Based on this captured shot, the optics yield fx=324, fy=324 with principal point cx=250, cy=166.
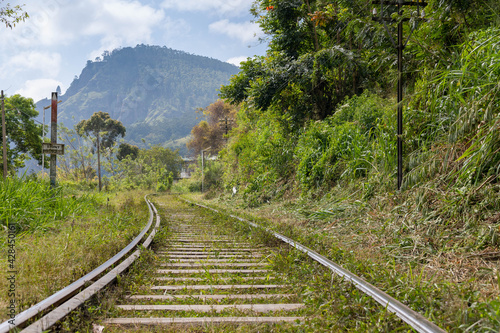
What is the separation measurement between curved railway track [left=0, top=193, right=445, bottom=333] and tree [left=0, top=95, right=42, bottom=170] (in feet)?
76.4

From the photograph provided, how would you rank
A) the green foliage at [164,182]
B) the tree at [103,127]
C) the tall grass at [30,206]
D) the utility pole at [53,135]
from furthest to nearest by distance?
the tree at [103,127] < the green foliage at [164,182] < the utility pole at [53,135] < the tall grass at [30,206]

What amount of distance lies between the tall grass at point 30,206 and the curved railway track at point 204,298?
279 cm

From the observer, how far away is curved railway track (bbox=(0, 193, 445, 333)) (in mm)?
2308

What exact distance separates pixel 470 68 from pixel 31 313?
5.50 metres

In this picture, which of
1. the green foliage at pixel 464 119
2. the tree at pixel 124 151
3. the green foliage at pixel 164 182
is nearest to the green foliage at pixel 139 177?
the green foliage at pixel 164 182

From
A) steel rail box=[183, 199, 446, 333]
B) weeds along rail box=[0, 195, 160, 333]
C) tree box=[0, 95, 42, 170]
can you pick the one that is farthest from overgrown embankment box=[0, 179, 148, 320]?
tree box=[0, 95, 42, 170]

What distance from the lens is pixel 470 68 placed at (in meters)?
4.38

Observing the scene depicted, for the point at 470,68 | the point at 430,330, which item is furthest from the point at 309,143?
the point at 430,330

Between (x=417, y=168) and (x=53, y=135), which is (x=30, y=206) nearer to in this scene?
(x=53, y=135)

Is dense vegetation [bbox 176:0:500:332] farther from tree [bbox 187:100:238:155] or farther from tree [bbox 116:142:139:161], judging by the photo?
tree [bbox 116:142:139:161]

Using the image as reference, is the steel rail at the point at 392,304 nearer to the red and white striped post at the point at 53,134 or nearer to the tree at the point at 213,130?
the red and white striped post at the point at 53,134

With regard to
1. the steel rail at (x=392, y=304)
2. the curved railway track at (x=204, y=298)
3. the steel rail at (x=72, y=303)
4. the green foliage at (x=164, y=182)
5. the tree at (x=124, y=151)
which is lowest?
the green foliage at (x=164, y=182)

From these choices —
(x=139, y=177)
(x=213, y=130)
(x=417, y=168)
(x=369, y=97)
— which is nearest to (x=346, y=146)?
(x=369, y=97)

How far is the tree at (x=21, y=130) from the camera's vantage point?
22.6 meters
